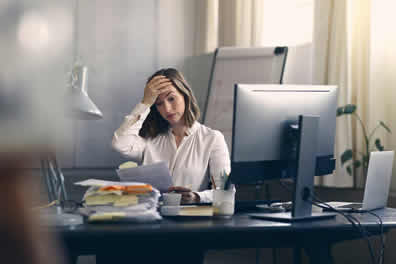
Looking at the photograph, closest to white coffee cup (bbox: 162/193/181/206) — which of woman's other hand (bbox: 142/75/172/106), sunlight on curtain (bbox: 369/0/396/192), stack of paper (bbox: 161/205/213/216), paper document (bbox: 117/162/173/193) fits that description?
stack of paper (bbox: 161/205/213/216)

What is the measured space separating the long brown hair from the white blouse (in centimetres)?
2

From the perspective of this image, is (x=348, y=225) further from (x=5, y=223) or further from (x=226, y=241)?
(x=5, y=223)

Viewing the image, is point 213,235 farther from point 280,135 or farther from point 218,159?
point 218,159

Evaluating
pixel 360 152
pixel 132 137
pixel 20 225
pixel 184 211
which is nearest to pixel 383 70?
pixel 360 152

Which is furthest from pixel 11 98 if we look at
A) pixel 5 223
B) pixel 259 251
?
pixel 259 251

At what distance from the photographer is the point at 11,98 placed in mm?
226

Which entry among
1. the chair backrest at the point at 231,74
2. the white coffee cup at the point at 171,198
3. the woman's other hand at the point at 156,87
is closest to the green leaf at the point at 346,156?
the chair backrest at the point at 231,74

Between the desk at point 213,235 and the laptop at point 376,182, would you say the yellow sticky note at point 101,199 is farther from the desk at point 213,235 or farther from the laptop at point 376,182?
the laptop at point 376,182

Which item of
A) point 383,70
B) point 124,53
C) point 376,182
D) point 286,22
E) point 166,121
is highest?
point 286,22

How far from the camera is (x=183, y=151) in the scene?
265 cm

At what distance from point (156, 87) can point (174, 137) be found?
27cm

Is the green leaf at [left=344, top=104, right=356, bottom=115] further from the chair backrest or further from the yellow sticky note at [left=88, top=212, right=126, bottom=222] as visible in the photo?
the yellow sticky note at [left=88, top=212, right=126, bottom=222]

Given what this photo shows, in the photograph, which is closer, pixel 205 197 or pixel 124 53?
pixel 205 197

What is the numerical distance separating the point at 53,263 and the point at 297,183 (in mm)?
1487
